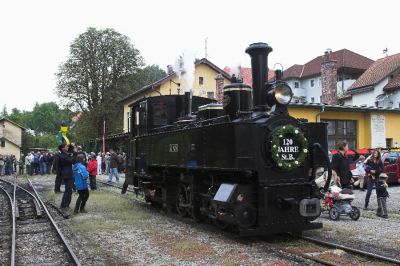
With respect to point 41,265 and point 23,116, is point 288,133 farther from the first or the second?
point 23,116

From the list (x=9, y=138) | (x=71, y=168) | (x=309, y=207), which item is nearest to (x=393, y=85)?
(x=71, y=168)

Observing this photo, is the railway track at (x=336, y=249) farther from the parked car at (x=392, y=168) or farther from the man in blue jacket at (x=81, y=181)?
the parked car at (x=392, y=168)

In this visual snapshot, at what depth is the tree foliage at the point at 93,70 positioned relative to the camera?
43.3 metres

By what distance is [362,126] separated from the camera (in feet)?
81.1

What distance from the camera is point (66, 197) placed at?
12.3 m

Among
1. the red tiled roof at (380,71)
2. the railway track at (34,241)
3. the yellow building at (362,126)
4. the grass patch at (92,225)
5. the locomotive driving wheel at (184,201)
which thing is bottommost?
the railway track at (34,241)

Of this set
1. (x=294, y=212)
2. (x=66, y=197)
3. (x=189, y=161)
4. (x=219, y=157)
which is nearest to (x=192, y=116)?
(x=189, y=161)

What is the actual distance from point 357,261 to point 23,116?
115041 mm

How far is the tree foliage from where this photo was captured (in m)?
43.3

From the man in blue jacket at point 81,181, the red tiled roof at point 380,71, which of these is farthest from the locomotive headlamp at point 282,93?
the red tiled roof at point 380,71

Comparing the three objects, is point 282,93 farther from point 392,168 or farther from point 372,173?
point 392,168

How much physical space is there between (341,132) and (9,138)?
4575 cm

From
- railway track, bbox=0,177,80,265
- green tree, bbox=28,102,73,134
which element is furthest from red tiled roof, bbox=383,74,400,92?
green tree, bbox=28,102,73,134

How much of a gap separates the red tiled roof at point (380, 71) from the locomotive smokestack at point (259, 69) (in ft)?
100
